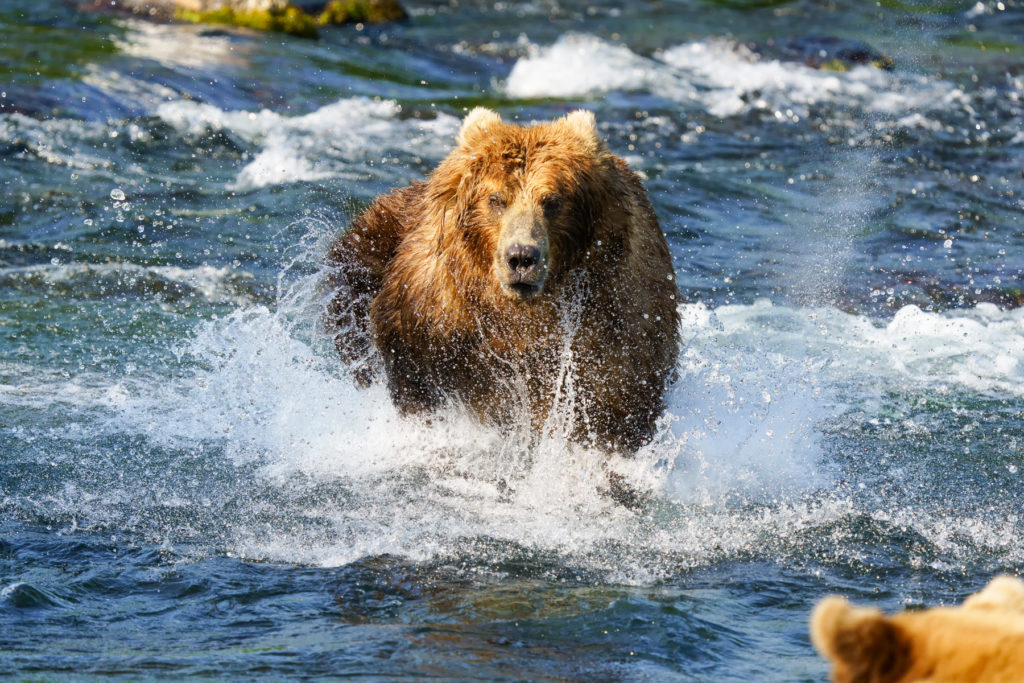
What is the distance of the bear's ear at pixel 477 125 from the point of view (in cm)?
677

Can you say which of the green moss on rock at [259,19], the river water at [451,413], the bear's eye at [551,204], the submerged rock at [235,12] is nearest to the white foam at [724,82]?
the river water at [451,413]

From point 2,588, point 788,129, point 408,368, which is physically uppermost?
point 788,129

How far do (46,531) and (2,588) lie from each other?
613 millimetres

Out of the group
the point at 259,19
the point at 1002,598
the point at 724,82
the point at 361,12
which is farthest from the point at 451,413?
the point at 361,12

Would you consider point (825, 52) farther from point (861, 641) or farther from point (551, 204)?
point (861, 641)

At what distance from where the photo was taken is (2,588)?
5270 mm

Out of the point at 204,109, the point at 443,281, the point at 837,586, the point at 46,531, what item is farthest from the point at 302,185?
the point at 837,586

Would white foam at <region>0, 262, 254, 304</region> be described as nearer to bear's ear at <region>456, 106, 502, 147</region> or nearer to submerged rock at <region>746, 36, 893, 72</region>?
bear's ear at <region>456, 106, 502, 147</region>

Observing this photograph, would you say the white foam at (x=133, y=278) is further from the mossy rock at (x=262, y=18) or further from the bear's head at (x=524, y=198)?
the mossy rock at (x=262, y=18)

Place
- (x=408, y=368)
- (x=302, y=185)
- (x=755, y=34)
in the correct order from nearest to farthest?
(x=408, y=368)
(x=302, y=185)
(x=755, y=34)

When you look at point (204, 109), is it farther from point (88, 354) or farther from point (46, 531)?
point (46, 531)

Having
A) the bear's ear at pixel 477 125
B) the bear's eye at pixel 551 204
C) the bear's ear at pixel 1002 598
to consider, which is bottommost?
the bear's ear at pixel 1002 598

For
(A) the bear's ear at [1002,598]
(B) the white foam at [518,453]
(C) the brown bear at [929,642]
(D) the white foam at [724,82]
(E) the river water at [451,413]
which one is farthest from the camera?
(D) the white foam at [724,82]

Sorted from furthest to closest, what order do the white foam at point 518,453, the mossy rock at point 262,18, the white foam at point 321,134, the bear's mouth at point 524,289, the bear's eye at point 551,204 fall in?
the mossy rock at point 262,18 → the white foam at point 321,134 → the bear's eye at point 551,204 → the bear's mouth at point 524,289 → the white foam at point 518,453
